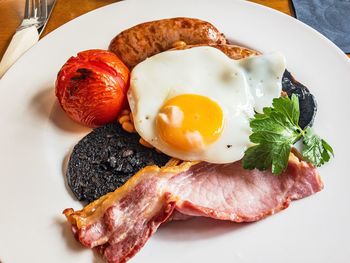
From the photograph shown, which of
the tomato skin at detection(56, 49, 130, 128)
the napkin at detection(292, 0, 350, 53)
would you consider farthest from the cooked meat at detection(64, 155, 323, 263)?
the napkin at detection(292, 0, 350, 53)

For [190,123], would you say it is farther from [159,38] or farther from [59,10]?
[59,10]

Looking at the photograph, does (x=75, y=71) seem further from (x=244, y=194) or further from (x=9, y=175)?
(x=244, y=194)

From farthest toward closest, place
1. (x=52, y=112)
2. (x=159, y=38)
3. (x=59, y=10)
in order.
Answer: (x=59, y=10) < (x=159, y=38) < (x=52, y=112)

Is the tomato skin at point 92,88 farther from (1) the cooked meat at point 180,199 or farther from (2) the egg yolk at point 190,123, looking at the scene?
(1) the cooked meat at point 180,199

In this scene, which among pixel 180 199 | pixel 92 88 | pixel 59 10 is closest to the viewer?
pixel 180 199

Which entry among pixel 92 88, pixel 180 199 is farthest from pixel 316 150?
pixel 92 88
